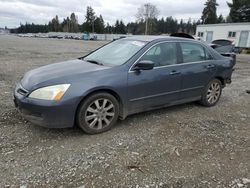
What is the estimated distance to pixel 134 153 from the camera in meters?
3.15

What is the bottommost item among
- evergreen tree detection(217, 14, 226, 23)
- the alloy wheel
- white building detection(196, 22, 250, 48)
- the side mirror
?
the alloy wheel

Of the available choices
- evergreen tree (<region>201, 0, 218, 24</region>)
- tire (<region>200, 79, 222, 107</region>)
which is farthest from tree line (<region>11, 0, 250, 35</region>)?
tire (<region>200, 79, 222, 107</region>)

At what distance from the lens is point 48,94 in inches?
126

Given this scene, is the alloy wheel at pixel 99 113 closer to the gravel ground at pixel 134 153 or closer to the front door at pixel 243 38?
the gravel ground at pixel 134 153

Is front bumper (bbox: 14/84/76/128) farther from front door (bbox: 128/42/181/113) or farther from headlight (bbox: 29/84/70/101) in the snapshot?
front door (bbox: 128/42/181/113)

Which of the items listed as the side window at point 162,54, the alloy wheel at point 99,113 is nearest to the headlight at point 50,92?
the alloy wheel at point 99,113

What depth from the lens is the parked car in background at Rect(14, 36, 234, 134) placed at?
3.24 m

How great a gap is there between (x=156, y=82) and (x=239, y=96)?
3.36 metres

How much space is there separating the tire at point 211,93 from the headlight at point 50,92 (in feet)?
10.3

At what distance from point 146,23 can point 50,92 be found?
54840mm

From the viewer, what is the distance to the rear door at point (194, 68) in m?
4.47

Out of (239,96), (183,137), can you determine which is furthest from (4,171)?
(239,96)

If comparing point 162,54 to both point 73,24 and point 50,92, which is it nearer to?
point 50,92

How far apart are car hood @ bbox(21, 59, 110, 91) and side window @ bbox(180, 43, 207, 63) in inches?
68.4
